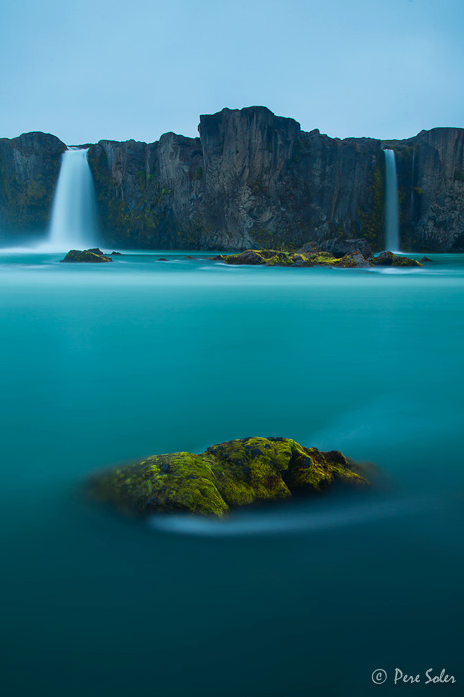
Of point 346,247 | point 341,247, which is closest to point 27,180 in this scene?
point 341,247

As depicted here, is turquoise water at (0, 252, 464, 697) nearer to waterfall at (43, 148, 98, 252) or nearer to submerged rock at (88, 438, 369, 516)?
submerged rock at (88, 438, 369, 516)

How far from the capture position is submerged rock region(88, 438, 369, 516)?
327 centimetres

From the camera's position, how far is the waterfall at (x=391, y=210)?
53.9 metres

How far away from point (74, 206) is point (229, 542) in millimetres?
59488

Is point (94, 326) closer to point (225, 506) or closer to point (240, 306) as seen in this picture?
point (240, 306)

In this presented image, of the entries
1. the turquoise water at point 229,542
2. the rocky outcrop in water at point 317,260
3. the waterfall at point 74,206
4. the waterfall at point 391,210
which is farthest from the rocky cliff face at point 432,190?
the turquoise water at point 229,542

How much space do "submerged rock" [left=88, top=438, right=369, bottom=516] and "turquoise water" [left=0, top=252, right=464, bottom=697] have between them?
12cm

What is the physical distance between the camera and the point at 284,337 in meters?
9.98

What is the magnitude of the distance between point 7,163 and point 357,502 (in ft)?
218

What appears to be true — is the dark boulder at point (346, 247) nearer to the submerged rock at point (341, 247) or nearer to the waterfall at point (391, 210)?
the submerged rock at point (341, 247)

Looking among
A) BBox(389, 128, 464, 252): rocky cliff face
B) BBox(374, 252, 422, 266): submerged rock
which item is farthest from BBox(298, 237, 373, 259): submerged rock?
BBox(389, 128, 464, 252): rocky cliff face

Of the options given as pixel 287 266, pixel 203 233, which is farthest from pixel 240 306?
pixel 203 233

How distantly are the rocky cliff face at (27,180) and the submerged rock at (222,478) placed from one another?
6120cm

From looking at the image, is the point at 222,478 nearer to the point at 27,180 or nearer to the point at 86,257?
the point at 86,257
